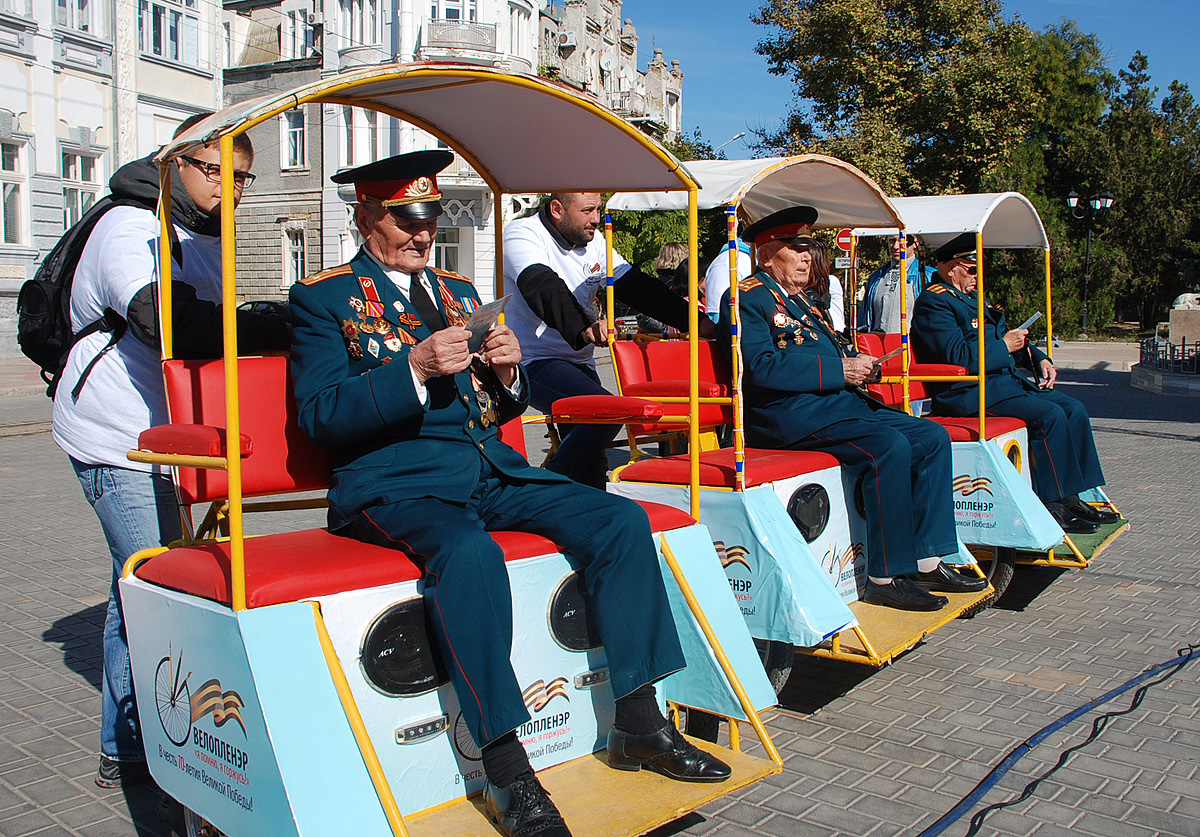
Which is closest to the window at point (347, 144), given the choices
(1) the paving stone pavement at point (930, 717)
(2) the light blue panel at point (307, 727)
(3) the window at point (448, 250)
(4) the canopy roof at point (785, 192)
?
(3) the window at point (448, 250)

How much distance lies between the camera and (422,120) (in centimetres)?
386

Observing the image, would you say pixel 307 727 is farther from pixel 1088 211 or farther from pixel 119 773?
pixel 1088 211

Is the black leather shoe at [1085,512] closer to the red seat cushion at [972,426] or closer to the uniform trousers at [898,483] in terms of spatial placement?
the red seat cushion at [972,426]

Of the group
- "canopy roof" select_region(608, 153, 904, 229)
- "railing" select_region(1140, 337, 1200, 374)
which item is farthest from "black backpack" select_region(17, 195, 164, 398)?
"railing" select_region(1140, 337, 1200, 374)

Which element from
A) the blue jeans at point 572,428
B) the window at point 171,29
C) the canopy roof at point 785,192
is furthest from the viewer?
the window at point 171,29

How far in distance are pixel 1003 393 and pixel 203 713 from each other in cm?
532

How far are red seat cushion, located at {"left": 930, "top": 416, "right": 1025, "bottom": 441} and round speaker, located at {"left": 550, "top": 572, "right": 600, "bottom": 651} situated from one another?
9.68 feet

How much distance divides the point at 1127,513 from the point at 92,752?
763 cm

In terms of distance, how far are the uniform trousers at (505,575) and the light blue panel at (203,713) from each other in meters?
0.52

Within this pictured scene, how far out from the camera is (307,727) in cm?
262

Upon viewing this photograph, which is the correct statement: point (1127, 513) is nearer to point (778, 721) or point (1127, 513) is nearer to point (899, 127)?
point (778, 721)

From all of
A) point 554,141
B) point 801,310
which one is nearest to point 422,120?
point 554,141

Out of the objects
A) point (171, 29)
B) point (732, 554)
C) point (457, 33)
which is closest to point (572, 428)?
point (732, 554)

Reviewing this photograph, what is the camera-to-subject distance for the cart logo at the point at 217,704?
104 inches
